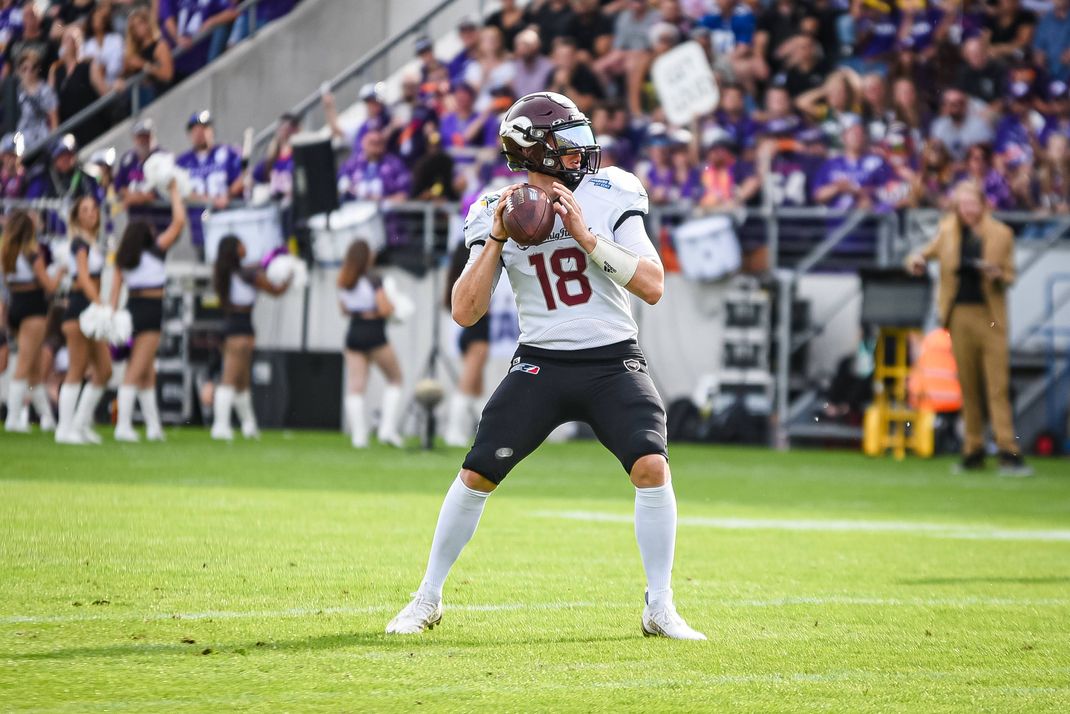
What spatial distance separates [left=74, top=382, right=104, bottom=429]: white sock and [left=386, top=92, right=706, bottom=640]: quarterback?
1058 centimetres

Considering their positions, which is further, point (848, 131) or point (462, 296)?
point (848, 131)

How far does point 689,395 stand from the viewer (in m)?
19.1

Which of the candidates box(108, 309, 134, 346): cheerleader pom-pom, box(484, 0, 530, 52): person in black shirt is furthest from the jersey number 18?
box(484, 0, 530, 52): person in black shirt

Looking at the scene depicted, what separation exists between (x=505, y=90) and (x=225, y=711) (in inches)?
652

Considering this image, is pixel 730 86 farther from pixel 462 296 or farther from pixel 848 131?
pixel 462 296

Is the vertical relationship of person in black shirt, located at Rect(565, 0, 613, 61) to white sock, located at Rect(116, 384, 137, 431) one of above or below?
above

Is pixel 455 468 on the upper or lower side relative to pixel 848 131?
lower

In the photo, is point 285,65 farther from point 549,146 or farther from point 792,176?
point 549,146

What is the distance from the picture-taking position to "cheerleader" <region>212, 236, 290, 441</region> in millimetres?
17625

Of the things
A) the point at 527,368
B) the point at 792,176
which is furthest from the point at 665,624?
the point at 792,176

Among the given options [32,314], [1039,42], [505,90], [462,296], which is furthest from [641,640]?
[1039,42]

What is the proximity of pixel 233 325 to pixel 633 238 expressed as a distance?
12095 mm

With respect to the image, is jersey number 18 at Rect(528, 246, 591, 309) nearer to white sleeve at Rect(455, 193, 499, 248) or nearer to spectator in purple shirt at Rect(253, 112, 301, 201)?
white sleeve at Rect(455, 193, 499, 248)

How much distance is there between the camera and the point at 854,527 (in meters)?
10.6
